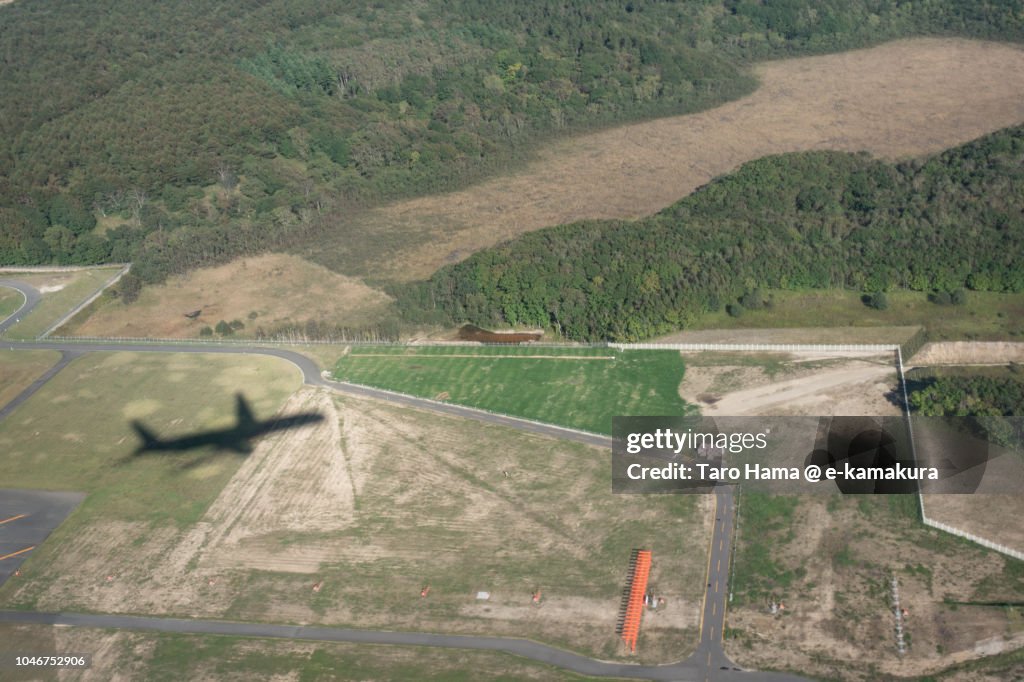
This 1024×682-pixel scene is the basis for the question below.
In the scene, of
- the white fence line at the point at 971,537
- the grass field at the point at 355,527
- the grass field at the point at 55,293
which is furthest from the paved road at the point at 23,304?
the white fence line at the point at 971,537

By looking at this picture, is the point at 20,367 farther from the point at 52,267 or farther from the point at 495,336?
the point at 495,336

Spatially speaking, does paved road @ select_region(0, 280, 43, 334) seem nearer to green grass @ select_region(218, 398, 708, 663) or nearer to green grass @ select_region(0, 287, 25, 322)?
green grass @ select_region(0, 287, 25, 322)

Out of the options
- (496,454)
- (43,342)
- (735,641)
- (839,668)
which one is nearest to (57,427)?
(43,342)

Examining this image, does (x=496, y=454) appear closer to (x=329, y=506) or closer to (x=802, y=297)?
(x=329, y=506)

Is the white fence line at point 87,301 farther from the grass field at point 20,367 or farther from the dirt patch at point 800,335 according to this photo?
the dirt patch at point 800,335

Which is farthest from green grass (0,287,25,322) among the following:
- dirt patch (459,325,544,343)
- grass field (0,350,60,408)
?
dirt patch (459,325,544,343)

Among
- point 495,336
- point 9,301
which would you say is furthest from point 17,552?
point 9,301
